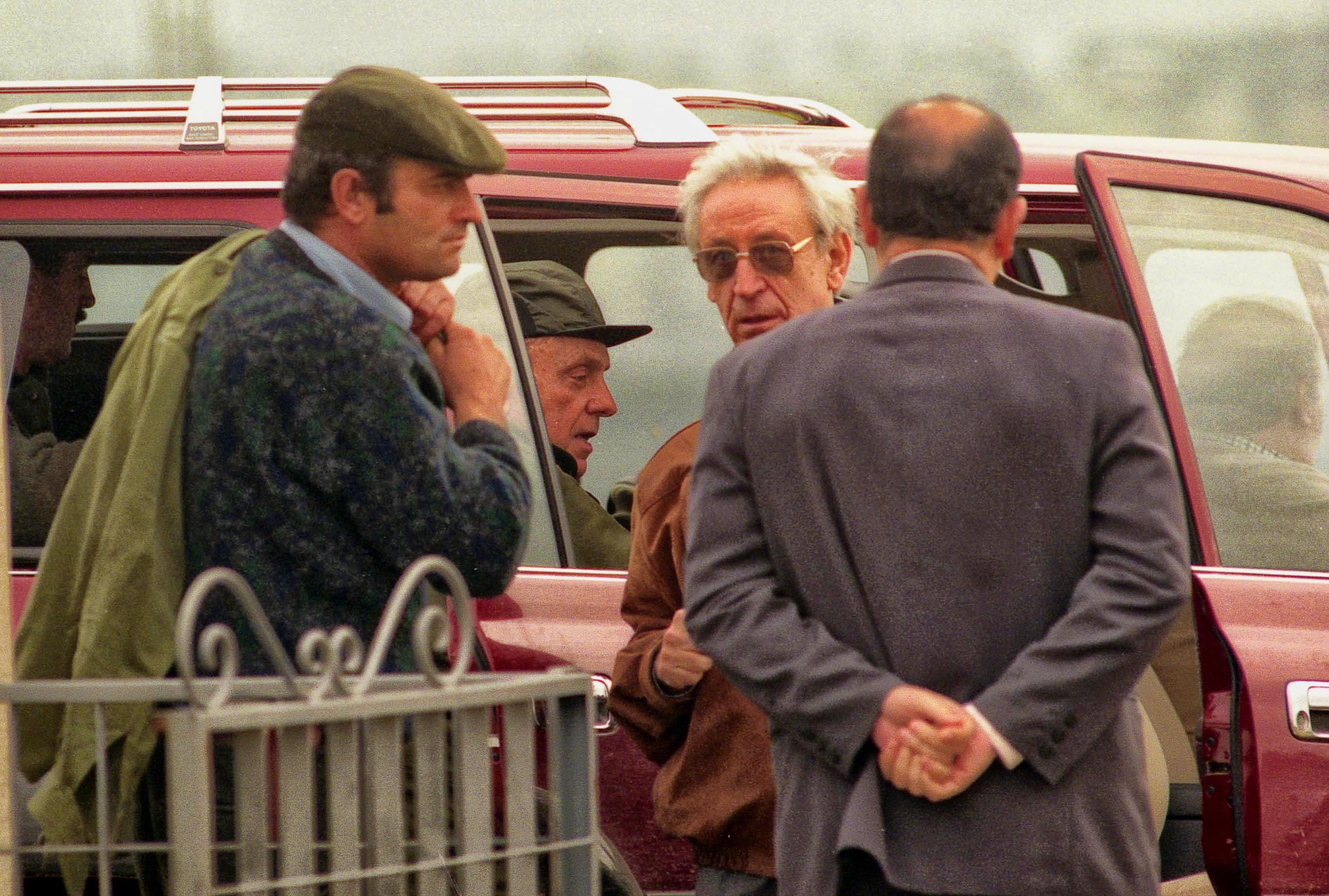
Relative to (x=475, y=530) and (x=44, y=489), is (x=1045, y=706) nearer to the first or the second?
(x=475, y=530)

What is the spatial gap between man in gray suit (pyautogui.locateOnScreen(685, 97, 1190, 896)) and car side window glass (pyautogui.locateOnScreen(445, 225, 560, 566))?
1.30m

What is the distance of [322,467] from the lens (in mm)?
2107

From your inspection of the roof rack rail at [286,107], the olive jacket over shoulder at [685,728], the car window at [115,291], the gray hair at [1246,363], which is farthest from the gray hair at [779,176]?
the car window at [115,291]

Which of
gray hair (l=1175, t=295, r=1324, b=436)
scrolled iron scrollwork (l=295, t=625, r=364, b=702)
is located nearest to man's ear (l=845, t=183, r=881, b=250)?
scrolled iron scrollwork (l=295, t=625, r=364, b=702)

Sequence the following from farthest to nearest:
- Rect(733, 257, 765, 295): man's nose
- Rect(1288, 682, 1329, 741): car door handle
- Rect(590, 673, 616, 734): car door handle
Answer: Rect(590, 673, 616, 734): car door handle < Rect(1288, 682, 1329, 741): car door handle < Rect(733, 257, 765, 295): man's nose

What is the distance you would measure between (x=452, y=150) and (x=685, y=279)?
148 cm

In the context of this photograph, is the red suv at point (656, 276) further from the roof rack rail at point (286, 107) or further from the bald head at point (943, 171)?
the bald head at point (943, 171)

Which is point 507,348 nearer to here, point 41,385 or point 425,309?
point 41,385

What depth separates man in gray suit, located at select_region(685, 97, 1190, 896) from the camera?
195 centimetres

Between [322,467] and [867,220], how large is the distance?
0.69 metres

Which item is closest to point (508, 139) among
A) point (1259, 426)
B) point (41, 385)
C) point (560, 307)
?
point (560, 307)

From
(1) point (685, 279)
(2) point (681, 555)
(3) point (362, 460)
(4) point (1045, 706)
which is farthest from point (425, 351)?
(1) point (685, 279)

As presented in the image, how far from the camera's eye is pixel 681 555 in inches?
102

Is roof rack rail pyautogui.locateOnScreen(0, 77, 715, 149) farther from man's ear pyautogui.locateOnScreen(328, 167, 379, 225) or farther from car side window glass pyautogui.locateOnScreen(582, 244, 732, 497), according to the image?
man's ear pyautogui.locateOnScreen(328, 167, 379, 225)
